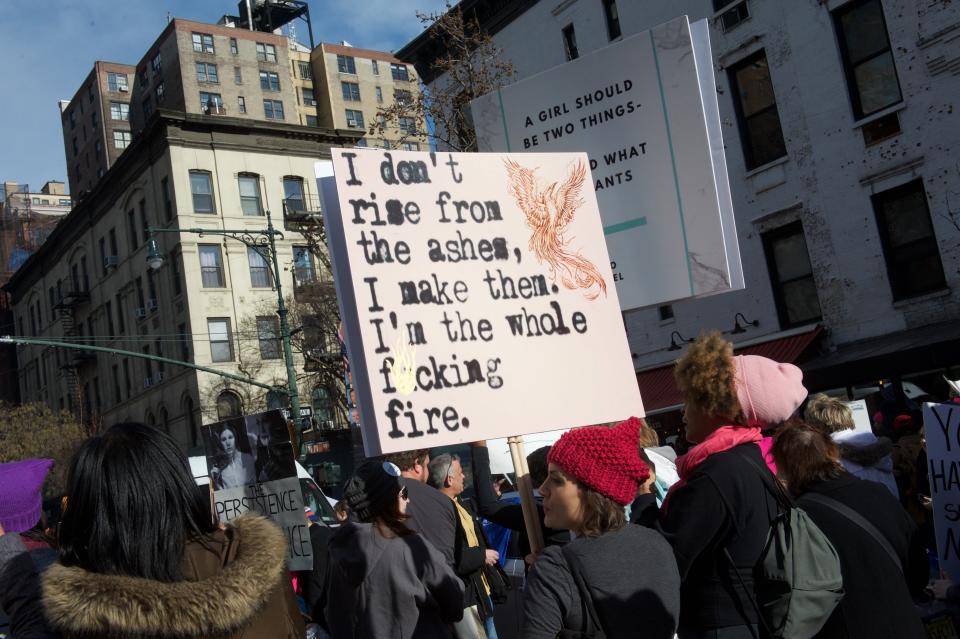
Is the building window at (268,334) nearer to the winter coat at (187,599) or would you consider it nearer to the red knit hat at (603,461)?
the red knit hat at (603,461)

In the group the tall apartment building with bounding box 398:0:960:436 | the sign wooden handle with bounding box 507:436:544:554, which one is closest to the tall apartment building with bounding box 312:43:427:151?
the tall apartment building with bounding box 398:0:960:436

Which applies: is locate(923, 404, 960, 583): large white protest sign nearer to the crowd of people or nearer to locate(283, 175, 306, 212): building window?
the crowd of people

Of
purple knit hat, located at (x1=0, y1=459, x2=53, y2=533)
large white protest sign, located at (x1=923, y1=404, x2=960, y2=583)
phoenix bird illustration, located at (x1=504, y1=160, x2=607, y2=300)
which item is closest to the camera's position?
purple knit hat, located at (x1=0, y1=459, x2=53, y2=533)

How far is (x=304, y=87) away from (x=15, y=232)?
91.6 feet

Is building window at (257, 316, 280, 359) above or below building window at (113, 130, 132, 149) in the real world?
below

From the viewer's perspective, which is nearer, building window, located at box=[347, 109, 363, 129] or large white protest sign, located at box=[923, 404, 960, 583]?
large white protest sign, located at box=[923, 404, 960, 583]

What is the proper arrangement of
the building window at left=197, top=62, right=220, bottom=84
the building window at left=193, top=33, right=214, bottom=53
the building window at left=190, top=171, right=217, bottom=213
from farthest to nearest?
the building window at left=193, top=33, right=214, bottom=53, the building window at left=197, top=62, right=220, bottom=84, the building window at left=190, top=171, right=217, bottom=213

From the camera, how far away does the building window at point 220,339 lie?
4072 centimetres

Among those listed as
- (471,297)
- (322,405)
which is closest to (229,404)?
(322,405)

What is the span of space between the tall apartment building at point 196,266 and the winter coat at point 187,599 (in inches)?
1450

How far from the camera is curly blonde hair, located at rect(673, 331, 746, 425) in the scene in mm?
3730

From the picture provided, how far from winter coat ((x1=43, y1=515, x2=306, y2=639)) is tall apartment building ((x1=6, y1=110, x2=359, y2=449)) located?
1450 inches

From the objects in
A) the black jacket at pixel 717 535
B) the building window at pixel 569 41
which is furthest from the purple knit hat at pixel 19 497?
the building window at pixel 569 41

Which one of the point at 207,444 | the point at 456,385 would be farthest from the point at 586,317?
the point at 207,444
